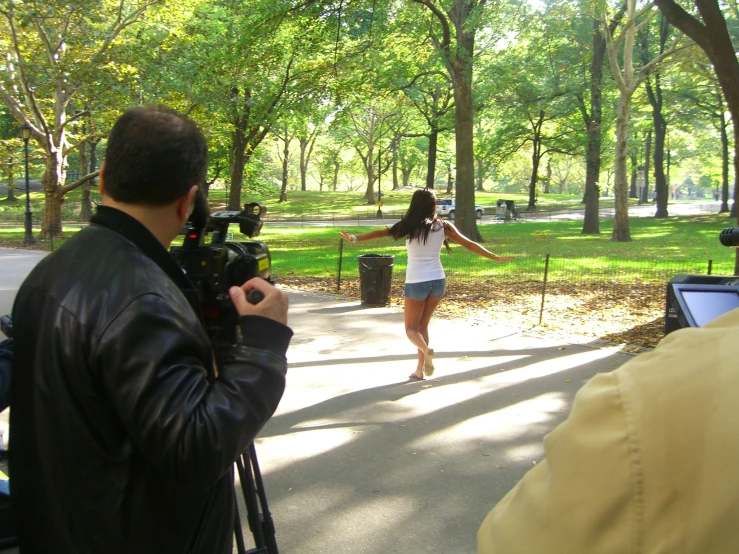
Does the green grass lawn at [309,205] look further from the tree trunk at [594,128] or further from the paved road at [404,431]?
the paved road at [404,431]

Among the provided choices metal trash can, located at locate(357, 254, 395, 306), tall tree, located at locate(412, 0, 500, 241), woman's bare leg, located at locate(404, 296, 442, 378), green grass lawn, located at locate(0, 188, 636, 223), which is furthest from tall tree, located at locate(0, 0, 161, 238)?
woman's bare leg, located at locate(404, 296, 442, 378)

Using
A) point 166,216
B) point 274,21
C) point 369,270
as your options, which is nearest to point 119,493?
point 166,216

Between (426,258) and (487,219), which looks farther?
(487,219)

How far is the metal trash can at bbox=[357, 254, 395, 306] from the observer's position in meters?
10.9

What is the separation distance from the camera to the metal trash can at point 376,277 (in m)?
10.9

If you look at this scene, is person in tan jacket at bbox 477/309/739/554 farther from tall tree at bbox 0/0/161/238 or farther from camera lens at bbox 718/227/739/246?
tall tree at bbox 0/0/161/238

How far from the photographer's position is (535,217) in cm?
4894

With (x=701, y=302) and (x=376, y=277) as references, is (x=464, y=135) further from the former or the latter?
A: (x=701, y=302)

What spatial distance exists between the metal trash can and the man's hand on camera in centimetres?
925

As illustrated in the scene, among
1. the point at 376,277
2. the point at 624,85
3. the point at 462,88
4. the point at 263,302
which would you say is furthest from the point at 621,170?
the point at 263,302

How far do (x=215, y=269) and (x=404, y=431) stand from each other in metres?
3.84

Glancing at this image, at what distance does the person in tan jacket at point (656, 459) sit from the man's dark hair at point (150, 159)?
111 cm

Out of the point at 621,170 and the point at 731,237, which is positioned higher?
the point at 621,170

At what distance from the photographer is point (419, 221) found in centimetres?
667
